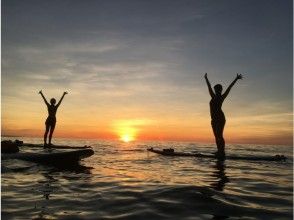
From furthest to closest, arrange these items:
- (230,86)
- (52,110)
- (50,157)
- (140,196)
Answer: (52,110), (230,86), (50,157), (140,196)

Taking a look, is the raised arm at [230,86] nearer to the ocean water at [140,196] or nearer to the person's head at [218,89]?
the person's head at [218,89]

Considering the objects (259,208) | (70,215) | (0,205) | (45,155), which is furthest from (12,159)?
(259,208)

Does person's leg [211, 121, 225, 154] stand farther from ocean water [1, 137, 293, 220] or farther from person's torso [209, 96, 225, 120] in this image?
ocean water [1, 137, 293, 220]

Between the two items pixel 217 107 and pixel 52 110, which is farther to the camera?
pixel 52 110

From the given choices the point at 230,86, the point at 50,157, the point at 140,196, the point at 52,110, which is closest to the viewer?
the point at 140,196

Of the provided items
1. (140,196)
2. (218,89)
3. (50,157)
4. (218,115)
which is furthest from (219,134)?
(140,196)

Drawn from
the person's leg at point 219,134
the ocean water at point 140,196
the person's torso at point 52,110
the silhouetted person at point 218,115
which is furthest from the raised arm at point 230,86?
the person's torso at point 52,110

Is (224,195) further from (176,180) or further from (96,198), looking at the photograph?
(96,198)

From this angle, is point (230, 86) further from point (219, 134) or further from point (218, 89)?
point (219, 134)

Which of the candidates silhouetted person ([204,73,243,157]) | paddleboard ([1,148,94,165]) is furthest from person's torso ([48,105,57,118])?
silhouetted person ([204,73,243,157])

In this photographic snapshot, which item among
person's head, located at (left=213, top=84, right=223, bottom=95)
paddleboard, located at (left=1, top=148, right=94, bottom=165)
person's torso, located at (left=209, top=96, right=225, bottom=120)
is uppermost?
person's head, located at (left=213, top=84, right=223, bottom=95)

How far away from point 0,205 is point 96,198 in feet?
5.02

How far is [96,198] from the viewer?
5.24 metres

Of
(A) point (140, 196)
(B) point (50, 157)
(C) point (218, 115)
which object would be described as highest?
(C) point (218, 115)
